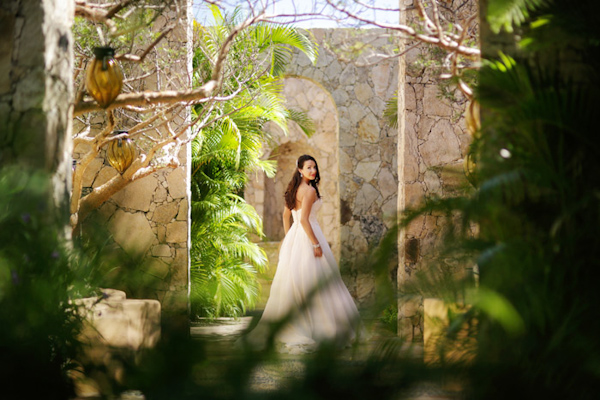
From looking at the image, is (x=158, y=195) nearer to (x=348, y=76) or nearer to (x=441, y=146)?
(x=441, y=146)

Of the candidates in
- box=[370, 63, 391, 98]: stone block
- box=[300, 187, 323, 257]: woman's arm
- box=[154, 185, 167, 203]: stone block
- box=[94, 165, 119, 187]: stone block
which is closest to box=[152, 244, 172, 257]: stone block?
box=[154, 185, 167, 203]: stone block

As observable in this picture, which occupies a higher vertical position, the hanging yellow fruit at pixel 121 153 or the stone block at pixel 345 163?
the stone block at pixel 345 163

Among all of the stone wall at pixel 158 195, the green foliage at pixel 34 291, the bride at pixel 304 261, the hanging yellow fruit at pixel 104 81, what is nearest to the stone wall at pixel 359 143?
the bride at pixel 304 261

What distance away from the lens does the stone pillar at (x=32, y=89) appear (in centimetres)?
246

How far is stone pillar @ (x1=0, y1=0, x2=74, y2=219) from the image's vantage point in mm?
2455

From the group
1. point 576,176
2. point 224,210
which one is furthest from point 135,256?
point 224,210

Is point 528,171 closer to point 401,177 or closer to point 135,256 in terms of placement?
point 135,256

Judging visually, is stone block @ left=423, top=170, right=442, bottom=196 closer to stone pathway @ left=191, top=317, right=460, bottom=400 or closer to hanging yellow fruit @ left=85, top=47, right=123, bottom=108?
hanging yellow fruit @ left=85, top=47, right=123, bottom=108

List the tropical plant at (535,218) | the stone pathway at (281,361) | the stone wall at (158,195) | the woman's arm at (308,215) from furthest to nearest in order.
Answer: the woman's arm at (308,215) → the stone wall at (158,195) → the tropical plant at (535,218) → the stone pathway at (281,361)

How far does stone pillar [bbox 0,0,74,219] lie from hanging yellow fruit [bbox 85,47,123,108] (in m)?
0.39

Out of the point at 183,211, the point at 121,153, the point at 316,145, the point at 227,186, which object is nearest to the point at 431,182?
the point at 183,211

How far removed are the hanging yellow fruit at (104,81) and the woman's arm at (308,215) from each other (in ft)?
9.08

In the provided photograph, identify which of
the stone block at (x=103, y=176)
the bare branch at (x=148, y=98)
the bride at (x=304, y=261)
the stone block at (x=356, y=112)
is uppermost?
the stone block at (x=356, y=112)

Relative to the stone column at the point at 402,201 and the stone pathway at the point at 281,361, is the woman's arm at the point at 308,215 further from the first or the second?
the stone pathway at the point at 281,361
